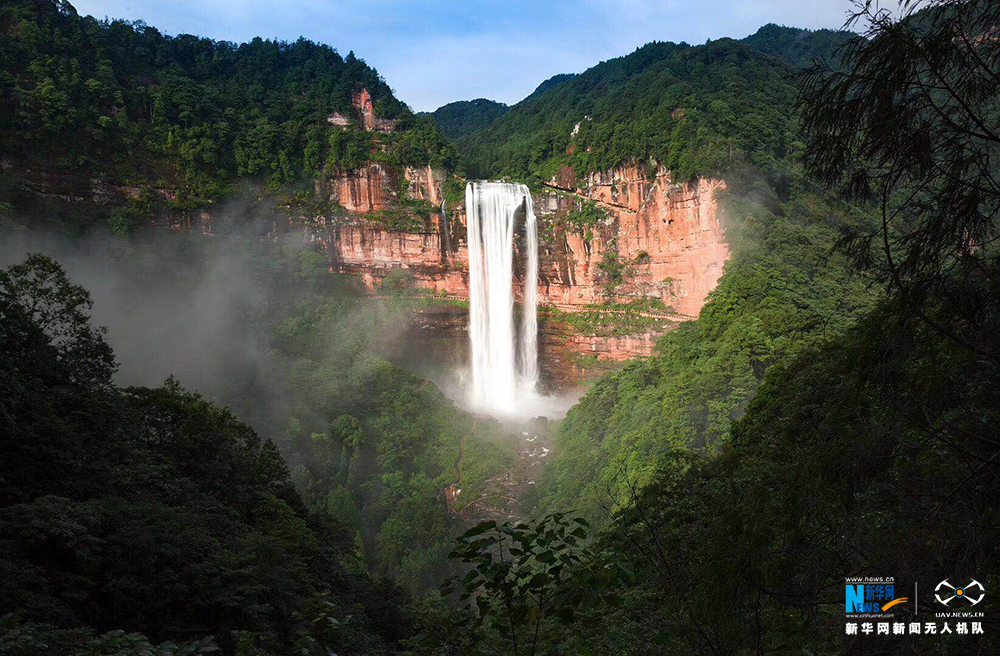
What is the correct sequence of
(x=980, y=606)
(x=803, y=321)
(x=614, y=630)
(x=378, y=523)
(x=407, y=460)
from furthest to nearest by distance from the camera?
(x=407, y=460), (x=378, y=523), (x=803, y=321), (x=614, y=630), (x=980, y=606)

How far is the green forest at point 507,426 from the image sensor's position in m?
2.51

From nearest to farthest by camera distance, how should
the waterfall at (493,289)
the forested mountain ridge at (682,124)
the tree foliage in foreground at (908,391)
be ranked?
the tree foliage in foreground at (908,391) < the forested mountain ridge at (682,124) < the waterfall at (493,289)

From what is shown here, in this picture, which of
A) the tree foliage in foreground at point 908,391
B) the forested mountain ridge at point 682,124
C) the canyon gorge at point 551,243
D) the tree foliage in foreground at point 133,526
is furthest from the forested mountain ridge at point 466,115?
the tree foliage in foreground at point 908,391

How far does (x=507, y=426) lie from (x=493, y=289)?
26.0 feet

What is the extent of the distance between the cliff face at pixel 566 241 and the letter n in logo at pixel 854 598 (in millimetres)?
26217

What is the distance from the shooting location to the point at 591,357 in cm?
3170

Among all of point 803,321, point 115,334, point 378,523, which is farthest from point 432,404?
point 803,321

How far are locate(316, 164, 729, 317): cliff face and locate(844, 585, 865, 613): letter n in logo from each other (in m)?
26.2

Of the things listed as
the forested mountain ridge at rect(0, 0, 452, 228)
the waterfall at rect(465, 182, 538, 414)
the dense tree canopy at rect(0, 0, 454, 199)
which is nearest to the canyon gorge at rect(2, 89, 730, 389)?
the waterfall at rect(465, 182, 538, 414)

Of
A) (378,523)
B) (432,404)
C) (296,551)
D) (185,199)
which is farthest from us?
(185,199)

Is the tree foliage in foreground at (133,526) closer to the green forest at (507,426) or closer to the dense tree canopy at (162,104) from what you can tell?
the green forest at (507,426)

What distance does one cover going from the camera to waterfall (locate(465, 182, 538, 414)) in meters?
31.3

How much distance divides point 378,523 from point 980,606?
19850 mm

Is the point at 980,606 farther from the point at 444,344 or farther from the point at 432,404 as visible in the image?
the point at 444,344
